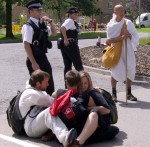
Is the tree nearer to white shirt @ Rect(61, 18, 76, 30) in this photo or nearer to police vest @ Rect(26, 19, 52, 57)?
white shirt @ Rect(61, 18, 76, 30)

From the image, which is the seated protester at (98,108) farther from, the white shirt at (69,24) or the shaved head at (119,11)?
the white shirt at (69,24)

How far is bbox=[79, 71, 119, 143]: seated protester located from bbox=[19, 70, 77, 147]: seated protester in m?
0.48

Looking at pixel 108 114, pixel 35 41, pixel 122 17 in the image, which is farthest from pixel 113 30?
pixel 108 114

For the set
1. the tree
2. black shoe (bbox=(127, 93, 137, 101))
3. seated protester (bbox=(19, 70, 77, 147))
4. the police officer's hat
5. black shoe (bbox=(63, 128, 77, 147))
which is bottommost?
black shoe (bbox=(127, 93, 137, 101))

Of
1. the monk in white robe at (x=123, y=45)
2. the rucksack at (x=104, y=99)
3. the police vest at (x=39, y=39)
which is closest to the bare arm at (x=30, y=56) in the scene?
the police vest at (x=39, y=39)

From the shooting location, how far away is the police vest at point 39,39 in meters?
6.92

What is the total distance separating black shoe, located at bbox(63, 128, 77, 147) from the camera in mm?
5312

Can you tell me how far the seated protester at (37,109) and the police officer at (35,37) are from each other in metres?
0.81

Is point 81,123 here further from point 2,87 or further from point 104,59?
point 2,87

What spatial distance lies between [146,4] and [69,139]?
67.5 metres

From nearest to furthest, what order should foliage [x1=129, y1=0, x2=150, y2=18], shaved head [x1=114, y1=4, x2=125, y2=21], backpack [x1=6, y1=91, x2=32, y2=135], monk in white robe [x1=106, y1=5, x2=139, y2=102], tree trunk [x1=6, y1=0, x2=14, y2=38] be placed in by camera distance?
backpack [x1=6, y1=91, x2=32, y2=135] → shaved head [x1=114, y1=4, x2=125, y2=21] → monk in white robe [x1=106, y1=5, x2=139, y2=102] → tree trunk [x1=6, y1=0, x2=14, y2=38] → foliage [x1=129, y1=0, x2=150, y2=18]

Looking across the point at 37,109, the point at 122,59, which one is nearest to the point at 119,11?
the point at 122,59

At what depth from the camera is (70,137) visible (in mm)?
5324

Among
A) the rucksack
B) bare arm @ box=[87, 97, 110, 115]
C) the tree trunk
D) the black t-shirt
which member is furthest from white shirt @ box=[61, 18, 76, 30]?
the tree trunk
